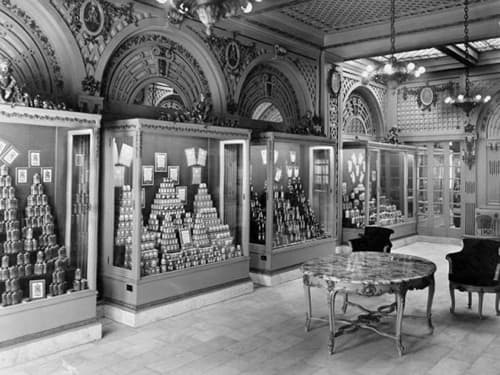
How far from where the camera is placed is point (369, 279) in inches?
174

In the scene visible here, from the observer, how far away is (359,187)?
1054 cm

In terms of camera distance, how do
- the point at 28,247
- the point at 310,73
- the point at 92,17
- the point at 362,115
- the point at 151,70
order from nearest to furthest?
the point at 28,247, the point at 92,17, the point at 151,70, the point at 310,73, the point at 362,115

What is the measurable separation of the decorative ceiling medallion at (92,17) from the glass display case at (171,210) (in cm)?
114

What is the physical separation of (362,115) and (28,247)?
30.6 ft

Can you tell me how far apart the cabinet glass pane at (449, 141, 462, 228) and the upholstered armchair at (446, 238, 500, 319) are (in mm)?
6268

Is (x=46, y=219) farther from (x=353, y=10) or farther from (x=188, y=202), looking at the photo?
(x=353, y=10)

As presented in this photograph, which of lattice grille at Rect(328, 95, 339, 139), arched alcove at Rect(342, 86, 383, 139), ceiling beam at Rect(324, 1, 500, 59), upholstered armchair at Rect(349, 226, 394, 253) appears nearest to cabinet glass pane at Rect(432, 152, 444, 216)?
arched alcove at Rect(342, 86, 383, 139)

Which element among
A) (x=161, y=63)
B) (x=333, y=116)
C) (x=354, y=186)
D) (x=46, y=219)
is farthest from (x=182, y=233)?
(x=354, y=186)

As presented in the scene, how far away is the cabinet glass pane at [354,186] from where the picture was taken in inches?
407

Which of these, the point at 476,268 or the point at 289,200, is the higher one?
the point at 289,200

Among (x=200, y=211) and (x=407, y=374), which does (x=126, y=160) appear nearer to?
(x=200, y=211)

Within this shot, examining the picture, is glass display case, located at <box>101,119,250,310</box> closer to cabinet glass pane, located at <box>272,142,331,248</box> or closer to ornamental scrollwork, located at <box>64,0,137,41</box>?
cabinet glass pane, located at <box>272,142,331,248</box>

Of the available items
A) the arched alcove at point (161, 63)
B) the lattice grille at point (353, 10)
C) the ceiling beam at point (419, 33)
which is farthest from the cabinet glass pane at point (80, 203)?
the ceiling beam at point (419, 33)

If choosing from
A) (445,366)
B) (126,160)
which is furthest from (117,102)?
(445,366)
